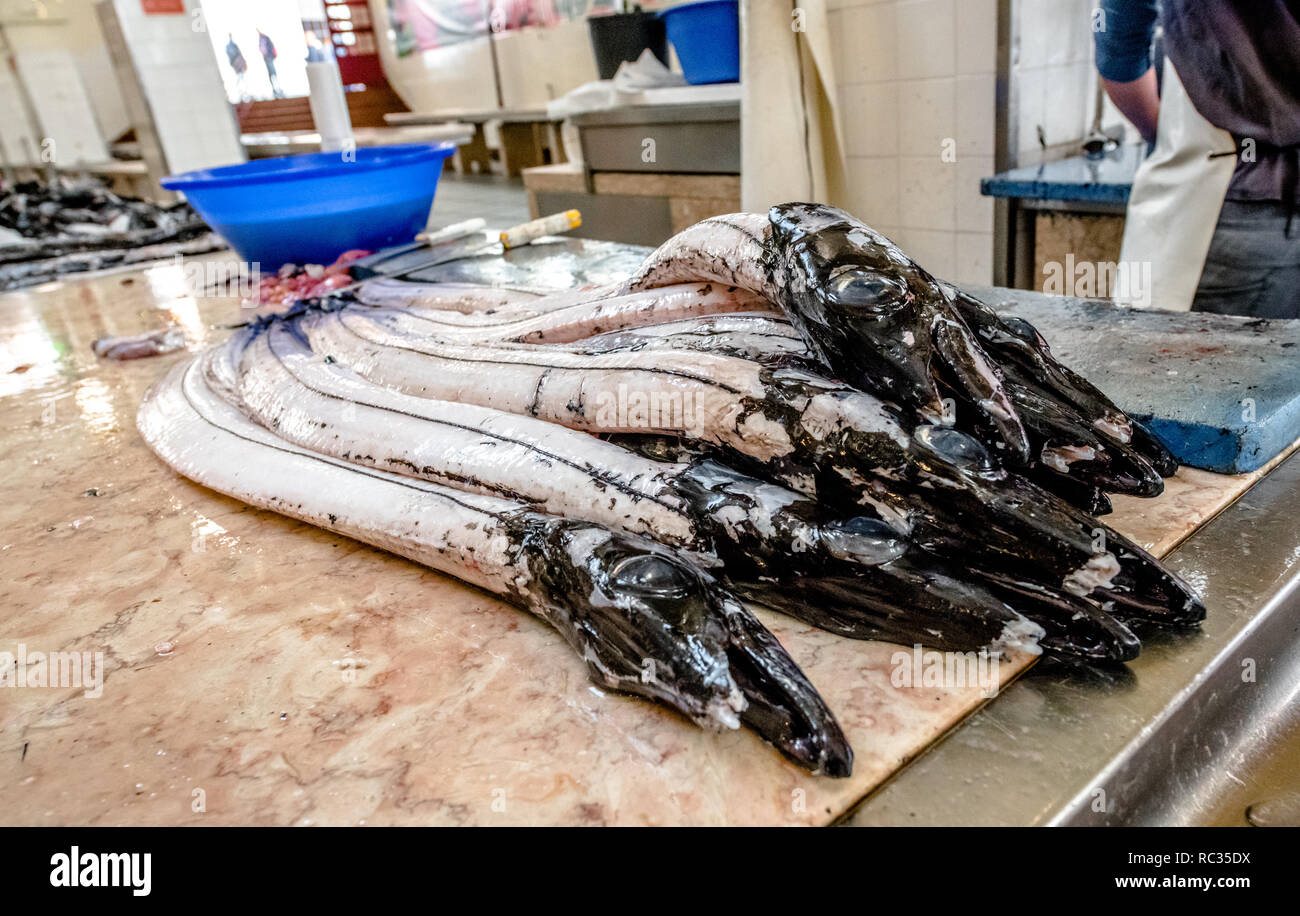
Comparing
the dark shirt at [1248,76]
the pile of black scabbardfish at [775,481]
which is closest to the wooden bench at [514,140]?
the dark shirt at [1248,76]

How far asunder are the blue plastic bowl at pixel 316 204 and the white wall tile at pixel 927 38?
7.57ft

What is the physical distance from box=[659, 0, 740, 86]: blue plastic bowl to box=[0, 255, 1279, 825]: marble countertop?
3.79 meters

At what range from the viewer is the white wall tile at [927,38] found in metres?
3.82

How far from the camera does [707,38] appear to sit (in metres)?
4.45

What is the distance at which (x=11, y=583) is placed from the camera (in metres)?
1.60

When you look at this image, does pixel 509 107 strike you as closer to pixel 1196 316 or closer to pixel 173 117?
pixel 173 117

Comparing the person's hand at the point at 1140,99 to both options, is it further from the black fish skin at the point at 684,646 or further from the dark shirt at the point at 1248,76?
the black fish skin at the point at 684,646

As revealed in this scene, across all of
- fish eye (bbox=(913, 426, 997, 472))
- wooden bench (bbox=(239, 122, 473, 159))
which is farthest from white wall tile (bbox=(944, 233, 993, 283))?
wooden bench (bbox=(239, 122, 473, 159))

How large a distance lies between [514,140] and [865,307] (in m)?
9.81

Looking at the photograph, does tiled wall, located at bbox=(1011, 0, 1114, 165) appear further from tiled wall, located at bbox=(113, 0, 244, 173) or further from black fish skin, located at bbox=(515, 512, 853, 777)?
tiled wall, located at bbox=(113, 0, 244, 173)

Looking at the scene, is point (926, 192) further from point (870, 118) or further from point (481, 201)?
point (481, 201)

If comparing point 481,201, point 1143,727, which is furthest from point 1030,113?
point 481,201
